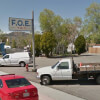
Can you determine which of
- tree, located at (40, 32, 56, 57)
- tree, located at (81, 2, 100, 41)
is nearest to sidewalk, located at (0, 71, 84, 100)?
tree, located at (40, 32, 56, 57)

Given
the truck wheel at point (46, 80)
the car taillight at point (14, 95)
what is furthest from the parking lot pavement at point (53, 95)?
the car taillight at point (14, 95)

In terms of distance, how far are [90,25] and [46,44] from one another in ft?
59.4

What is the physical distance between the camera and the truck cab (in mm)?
12703

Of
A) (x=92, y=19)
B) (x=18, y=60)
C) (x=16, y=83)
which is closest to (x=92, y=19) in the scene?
(x=92, y=19)

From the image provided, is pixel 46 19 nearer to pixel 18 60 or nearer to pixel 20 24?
pixel 18 60

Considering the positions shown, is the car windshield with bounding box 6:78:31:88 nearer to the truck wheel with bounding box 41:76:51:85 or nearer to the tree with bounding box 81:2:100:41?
the truck wheel with bounding box 41:76:51:85

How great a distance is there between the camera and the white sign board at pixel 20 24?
63.3 feet

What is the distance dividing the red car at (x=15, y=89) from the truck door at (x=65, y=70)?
16.8ft

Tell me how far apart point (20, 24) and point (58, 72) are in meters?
8.85

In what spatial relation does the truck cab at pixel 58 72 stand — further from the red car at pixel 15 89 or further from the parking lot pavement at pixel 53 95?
the red car at pixel 15 89

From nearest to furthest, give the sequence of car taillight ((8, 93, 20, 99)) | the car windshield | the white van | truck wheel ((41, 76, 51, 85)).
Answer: car taillight ((8, 93, 20, 99)), the car windshield, truck wheel ((41, 76, 51, 85)), the white van

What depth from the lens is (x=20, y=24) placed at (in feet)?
64.2

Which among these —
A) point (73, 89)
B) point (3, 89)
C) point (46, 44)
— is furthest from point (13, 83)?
point (46, 44)

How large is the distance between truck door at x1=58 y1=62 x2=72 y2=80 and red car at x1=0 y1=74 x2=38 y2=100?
5.12 meters
